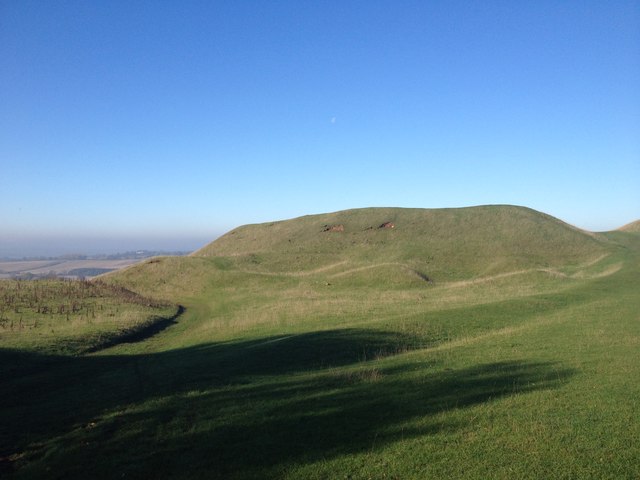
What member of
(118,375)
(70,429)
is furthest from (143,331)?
(70,429)

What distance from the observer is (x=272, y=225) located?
3701 inches

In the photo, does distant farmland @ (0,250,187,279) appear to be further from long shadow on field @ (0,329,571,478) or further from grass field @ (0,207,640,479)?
long shadow on field @ (0,329,571,478)

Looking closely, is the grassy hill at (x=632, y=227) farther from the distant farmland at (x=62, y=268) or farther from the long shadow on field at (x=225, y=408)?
the long shadow on field at (x=225, y=408)

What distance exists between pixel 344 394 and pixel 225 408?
300 centimetres

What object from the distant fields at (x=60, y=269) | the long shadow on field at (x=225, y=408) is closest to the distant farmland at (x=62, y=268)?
the distant fields at (x=60, y=269)

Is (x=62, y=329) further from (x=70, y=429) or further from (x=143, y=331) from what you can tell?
(x=70, y=429)

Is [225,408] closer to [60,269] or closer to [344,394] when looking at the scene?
[344,394]

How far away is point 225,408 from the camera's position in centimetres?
1118

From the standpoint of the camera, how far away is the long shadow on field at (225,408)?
8.50 m

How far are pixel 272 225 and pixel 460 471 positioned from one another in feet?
288

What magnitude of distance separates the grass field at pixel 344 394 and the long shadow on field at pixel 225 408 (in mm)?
53

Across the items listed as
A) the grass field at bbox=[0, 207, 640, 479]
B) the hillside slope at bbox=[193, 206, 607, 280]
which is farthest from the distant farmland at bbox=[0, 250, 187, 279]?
the grass field at bbox=[0, 207, 640, 479]

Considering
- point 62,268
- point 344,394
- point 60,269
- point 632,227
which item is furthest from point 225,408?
point 632,227

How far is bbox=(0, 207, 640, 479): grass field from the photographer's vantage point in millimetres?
8094
